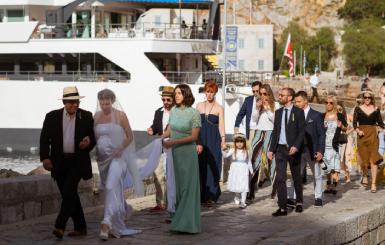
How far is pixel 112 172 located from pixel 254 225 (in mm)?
1824

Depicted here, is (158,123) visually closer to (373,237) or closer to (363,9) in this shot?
(373,237)

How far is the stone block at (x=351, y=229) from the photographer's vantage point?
10078 millimetres

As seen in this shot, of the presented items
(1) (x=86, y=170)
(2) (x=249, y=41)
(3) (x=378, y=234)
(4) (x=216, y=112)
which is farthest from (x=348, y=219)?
(2) (x=249, y=41)

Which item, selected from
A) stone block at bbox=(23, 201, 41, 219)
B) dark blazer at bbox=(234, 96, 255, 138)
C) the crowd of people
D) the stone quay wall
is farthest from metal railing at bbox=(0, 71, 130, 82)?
stone block at bbox=(23, 201, 41, 219)

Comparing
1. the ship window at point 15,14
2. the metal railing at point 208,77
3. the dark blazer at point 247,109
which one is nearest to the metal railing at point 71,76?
the metal railing at point 208,77

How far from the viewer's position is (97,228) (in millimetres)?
9273

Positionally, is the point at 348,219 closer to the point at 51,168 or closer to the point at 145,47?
the point at 51,168

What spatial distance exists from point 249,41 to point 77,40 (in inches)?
1885

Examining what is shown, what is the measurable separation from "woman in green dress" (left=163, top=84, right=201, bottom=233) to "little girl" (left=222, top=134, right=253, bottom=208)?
91.0 inches

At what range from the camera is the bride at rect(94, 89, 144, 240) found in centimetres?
865

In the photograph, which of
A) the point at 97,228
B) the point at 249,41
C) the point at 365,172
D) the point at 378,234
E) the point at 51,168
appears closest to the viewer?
the point at 51,168

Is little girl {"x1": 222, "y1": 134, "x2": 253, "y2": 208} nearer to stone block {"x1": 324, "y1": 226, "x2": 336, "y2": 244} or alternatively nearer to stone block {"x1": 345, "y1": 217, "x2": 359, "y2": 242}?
stone block {"x1": 345, "y1": 217, "x2": 359, "y2": 242}

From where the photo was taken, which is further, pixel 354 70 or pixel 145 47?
pixel 354 70

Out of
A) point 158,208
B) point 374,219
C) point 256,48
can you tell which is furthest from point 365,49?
point 158,208
